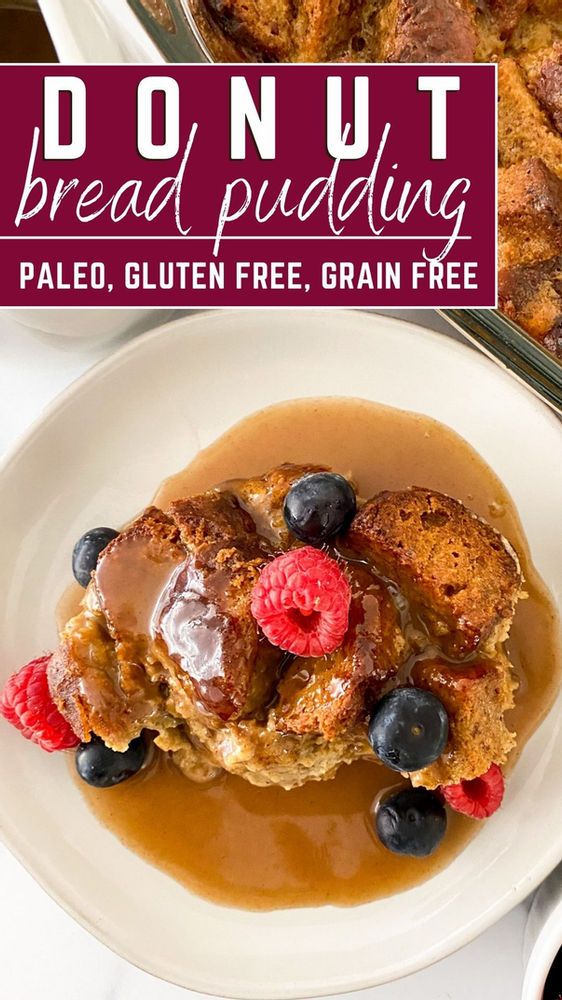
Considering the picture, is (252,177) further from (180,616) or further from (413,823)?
(413,823)

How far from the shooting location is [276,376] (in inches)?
88.3

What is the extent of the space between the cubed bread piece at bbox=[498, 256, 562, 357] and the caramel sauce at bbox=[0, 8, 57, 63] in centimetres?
126

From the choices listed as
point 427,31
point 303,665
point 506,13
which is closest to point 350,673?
point 303,665

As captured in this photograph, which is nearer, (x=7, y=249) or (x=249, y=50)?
(x=249, y=50)

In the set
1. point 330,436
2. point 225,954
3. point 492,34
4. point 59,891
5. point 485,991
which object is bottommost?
point 485,991

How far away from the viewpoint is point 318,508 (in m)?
1.86

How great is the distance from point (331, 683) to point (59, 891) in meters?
0.84

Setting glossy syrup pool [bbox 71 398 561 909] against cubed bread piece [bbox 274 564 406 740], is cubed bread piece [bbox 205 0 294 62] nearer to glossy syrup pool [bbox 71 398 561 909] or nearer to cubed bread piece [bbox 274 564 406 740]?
glossy syrup pool [bbox 71 398 561 909]

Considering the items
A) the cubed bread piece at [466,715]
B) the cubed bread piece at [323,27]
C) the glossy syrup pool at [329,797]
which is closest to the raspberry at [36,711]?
the glossy syrup pool at [329,797]

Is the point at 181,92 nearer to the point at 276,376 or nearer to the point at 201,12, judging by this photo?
the point at 201,12

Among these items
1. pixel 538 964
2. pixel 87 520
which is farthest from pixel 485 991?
pixel 87 520

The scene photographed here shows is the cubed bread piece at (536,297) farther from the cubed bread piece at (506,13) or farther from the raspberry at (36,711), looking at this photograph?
the raspberry at (36,711)

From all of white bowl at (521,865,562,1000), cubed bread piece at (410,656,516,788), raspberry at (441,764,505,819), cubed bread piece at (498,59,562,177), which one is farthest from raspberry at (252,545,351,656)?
cubed bread piece at (498,59,562,177)

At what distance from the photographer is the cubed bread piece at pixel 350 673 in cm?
176
